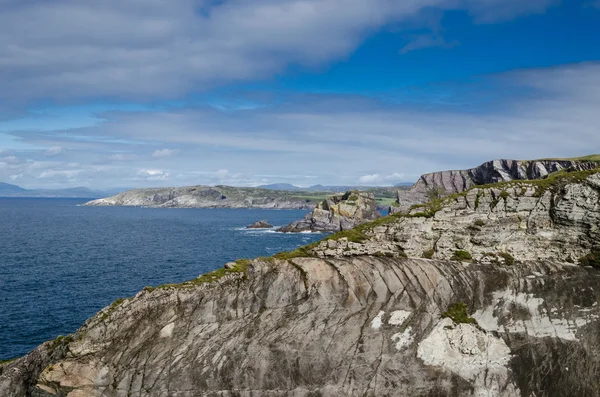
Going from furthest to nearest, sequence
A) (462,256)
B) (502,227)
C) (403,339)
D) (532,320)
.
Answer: (502,227) < (462,256) < (532,320) < (403,339)

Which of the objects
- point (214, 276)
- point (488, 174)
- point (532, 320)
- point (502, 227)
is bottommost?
point (532, 320)

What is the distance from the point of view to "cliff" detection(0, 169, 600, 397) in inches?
1287

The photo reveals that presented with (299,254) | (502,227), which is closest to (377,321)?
(299,254)

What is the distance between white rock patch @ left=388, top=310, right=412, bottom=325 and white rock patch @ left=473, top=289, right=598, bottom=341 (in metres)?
5.55

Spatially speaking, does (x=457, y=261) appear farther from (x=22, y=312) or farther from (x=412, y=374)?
(x=22, y=312)

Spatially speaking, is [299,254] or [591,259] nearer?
[591,259]

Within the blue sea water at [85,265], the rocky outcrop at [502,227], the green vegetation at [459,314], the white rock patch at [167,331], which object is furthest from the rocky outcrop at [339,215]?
the white rock patch at [167,331]

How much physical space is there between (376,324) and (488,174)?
73692mm

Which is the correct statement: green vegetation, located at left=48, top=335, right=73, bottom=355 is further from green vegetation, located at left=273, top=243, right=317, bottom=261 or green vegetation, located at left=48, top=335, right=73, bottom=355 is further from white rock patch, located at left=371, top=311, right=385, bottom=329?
white rock patch, located at left=371, top=311, right=385, bottom=329

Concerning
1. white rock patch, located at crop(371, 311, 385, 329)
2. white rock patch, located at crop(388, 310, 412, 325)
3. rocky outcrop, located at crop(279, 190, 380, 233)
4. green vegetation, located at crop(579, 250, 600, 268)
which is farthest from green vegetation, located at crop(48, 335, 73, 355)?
rocky outcrop, located at crop(279, 190, 380, 233)

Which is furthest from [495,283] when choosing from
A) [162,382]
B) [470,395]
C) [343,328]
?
[162,382]

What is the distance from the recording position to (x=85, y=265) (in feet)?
315

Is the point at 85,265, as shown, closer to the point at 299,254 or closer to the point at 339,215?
the point at 299,254

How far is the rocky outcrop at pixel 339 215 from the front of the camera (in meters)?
173
